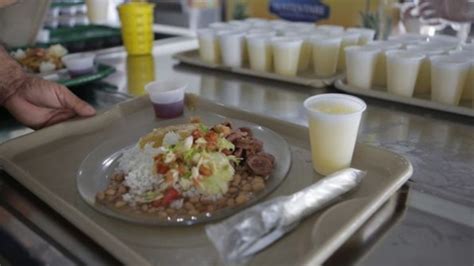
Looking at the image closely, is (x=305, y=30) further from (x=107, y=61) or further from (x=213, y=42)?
(x=107, y=61)

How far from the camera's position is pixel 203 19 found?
5113mm

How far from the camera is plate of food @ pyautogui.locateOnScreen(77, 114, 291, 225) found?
78 cm

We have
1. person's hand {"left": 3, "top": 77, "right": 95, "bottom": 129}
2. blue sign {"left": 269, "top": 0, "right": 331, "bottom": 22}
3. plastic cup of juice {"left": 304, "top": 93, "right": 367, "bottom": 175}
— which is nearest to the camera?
plastic cup of juice {"left": 304, "top": 93, "right": 367, "bottom": 175}

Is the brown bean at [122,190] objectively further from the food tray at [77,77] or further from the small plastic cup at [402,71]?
the small plastic cup at [402,71]

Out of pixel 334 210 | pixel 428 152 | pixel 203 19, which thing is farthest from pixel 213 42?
pixel 203 19

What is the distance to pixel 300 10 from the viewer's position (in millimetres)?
3623

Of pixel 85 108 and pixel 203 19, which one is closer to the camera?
pixel 85 108

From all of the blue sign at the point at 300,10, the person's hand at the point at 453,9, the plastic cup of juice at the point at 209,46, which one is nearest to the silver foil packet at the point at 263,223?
the plastic cup of juice at the point at 209,46

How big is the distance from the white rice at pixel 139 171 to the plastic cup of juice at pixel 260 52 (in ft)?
2.81

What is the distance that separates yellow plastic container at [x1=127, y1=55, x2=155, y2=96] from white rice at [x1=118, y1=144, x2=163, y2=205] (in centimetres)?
66

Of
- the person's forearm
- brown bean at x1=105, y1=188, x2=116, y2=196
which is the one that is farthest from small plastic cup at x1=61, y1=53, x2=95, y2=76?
brown bean at x1=105, y1=188, x2=116, y2=196

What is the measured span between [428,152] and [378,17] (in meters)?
1.39

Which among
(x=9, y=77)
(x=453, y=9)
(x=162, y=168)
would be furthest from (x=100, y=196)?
(x=453, y=9)

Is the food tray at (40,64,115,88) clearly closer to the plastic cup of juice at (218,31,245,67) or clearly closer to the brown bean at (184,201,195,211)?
the plastic cup of juice at (218,31,245,67)
